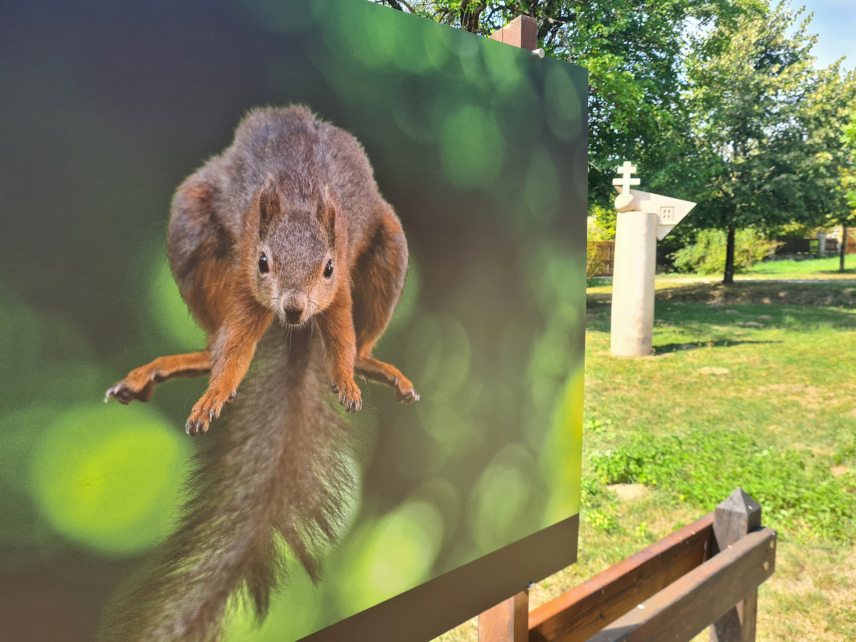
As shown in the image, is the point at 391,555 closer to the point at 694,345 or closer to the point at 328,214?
the point at 328,214

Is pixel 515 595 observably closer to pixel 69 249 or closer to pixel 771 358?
pixel 69 249

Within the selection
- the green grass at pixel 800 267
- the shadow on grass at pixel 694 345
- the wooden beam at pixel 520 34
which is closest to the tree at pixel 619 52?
the shadow on grass at pixel 694 345

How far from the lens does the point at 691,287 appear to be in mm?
16750

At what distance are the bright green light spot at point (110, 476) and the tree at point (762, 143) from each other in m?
14.7

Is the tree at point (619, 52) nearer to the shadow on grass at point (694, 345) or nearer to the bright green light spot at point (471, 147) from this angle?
the shadow on grass at point (694, 345)

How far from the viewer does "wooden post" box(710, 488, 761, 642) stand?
2223 mm

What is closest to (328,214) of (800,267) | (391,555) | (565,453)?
(391,555)

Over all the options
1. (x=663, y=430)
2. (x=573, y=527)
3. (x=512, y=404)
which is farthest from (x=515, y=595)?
(x=663, y=430)

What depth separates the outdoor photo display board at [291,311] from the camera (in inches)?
36.5

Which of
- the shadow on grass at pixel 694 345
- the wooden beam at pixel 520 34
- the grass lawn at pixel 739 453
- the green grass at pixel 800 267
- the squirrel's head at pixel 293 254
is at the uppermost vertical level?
the wooden beam at pixel 520 34

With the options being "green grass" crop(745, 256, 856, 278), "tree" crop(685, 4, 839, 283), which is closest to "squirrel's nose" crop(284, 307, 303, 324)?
"tree" crop(685, 4, 839, 283)

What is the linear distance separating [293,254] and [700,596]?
1529 millimetres

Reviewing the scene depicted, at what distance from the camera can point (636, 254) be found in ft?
27.1

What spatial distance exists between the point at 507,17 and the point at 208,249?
9704 millimetres
